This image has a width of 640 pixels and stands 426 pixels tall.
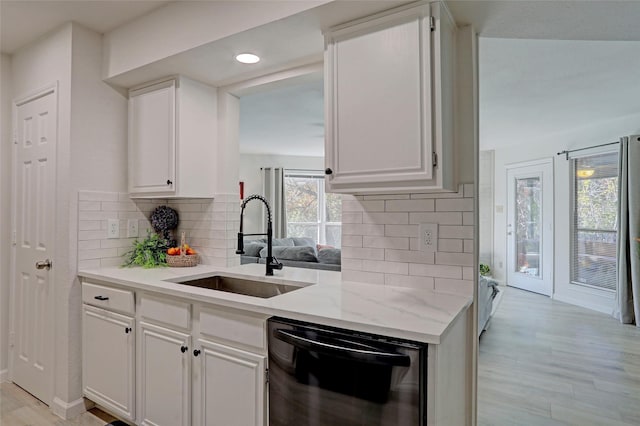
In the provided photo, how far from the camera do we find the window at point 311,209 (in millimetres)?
7703

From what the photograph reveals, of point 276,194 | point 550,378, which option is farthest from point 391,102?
point 276,194

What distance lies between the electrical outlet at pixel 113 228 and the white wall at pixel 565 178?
555 cm

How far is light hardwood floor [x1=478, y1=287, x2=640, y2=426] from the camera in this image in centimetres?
243

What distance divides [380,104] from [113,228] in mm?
1984

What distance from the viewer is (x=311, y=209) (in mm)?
Answer: 7797

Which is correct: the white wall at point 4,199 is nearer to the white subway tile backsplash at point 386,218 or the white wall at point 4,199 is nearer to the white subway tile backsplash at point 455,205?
the white subway tile backsplash at point 386,218

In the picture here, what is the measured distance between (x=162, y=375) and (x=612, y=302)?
5.27m

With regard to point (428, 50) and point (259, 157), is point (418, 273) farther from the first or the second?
point (259, 157)

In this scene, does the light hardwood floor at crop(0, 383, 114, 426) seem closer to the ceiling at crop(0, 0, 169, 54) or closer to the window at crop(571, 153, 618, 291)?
the ceiling at crop(0, 0, 169, 54)

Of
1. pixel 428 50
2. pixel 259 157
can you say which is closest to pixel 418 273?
pixel 428 50

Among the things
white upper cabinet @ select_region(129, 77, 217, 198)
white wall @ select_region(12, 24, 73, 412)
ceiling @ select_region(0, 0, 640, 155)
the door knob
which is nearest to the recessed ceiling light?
ceiling @ select_region(0, 0, 640, 155)

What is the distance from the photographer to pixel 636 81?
3424mm

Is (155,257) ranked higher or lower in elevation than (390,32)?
lower

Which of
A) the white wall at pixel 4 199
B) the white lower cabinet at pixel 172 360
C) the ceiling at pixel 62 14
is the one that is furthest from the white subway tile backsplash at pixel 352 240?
the white wall at pixel 4 199
